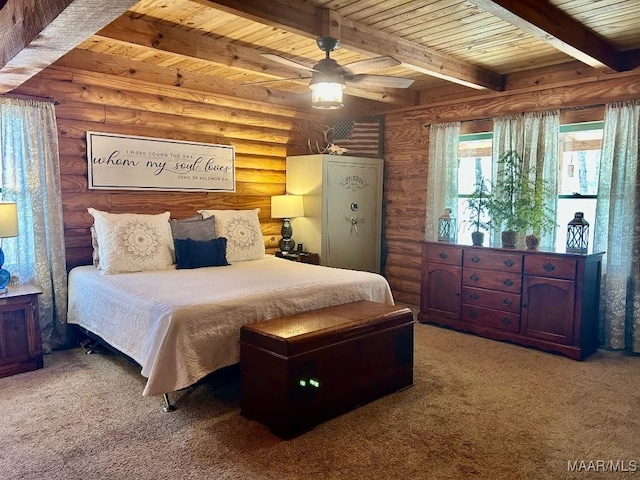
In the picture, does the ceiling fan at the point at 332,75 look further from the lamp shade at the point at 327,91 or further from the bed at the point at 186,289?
the bed at the point at 186,289

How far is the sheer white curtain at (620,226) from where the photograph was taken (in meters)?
3.82

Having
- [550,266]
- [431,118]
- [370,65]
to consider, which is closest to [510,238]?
[550,266]

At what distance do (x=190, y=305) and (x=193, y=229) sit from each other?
64.4 inches

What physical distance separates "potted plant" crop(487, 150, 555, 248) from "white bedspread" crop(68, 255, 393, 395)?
55.2 inches

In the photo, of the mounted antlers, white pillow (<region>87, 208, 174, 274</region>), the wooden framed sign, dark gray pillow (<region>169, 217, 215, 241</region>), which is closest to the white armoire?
the mounted antlers

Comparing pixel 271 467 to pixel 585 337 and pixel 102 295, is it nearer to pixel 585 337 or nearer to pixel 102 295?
pixel 102 295

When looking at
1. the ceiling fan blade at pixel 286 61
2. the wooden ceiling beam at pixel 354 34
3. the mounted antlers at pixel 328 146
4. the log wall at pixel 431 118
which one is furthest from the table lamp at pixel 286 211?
the ceiling fan blade at pixel 286 61

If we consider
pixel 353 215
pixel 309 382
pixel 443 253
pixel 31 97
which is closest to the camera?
pixel 309 382

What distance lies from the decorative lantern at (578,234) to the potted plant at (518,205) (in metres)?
0.27

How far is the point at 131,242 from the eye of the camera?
3.72m

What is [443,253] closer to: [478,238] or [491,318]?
[478,238]

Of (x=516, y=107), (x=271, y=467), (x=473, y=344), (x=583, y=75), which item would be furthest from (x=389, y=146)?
(x=271, y=467)

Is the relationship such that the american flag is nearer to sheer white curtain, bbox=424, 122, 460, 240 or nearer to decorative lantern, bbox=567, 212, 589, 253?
sheer white curtain, bbox=424, 122, 460, 240

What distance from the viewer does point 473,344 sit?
159 inches
